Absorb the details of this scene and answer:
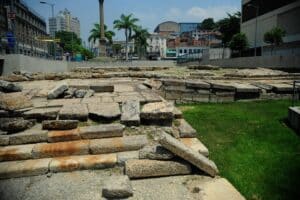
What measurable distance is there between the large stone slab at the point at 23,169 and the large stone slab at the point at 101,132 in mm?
779

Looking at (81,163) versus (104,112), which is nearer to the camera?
(81,163)

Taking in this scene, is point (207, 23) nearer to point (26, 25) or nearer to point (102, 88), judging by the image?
point (26, 25)

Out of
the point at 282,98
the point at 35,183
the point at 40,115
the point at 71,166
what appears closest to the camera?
the point at 35,183

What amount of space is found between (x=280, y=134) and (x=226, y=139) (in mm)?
993

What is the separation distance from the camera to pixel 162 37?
132 metres

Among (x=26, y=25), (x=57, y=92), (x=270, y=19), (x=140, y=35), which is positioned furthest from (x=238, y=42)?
(x=57, y=92)

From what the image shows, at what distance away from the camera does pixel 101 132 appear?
5.17m

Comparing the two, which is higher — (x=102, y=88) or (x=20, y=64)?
(x=20, y=64)

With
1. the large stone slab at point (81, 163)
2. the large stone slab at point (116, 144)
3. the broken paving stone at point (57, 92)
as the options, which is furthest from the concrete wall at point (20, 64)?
the large stone slab at point (81, 163)

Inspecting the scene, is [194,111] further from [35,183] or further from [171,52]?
[171,52]

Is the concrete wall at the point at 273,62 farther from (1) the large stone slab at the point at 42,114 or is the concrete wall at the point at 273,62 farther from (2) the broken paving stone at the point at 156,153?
(2) the broken paving stone at the point at 156,153

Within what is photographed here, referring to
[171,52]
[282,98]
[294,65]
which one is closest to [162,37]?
[171,52]

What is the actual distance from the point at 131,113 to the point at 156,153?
1528 millimetres

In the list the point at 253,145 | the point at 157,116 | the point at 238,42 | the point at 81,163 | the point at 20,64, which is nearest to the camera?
the point at 81,163
